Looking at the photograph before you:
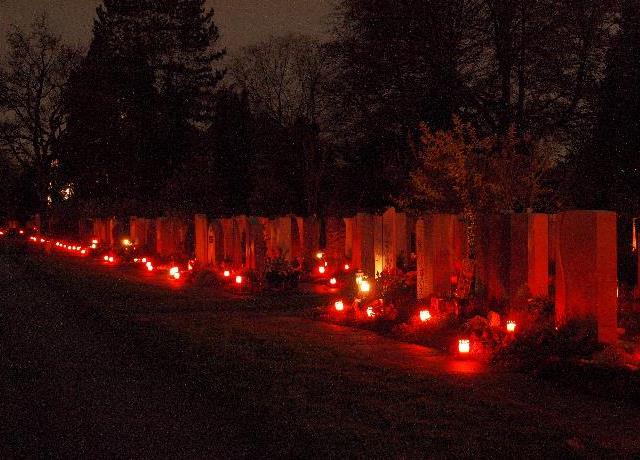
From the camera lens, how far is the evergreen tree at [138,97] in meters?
56.8

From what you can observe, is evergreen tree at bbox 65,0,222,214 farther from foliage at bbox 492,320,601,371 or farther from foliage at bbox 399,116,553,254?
foliage at bbox 492,320,601,371

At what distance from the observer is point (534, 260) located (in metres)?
12.1

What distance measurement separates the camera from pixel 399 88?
29.1 metres

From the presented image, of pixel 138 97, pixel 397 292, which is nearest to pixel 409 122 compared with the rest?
pixel 397 292

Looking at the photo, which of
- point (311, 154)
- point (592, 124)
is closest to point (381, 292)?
point (592, 124)

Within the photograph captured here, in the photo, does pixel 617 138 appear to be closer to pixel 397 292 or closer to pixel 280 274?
pixel 280 274

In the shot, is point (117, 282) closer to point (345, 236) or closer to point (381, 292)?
point (345, 236)

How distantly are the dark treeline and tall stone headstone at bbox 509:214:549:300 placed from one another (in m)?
3.13

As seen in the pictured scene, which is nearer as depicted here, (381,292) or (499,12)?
(381,292)

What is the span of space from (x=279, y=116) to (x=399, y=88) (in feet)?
73.8

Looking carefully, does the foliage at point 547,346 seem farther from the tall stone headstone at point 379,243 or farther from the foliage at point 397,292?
the tall stone headstone at point 379,243

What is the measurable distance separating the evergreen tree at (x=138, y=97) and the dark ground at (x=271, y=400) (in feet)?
144

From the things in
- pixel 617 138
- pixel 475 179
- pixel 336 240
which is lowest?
pixel 336 240

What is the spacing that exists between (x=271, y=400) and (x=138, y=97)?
5266 centimetres
